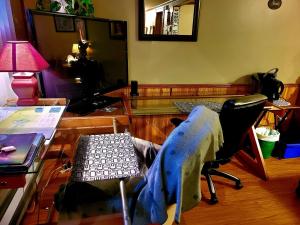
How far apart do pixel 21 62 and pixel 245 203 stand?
193 cm

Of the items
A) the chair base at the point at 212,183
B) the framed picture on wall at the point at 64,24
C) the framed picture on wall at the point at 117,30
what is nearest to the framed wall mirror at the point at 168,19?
the framed picture on wall at the point at 117,30

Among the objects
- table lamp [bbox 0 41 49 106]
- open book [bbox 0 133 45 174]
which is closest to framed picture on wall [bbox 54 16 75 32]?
table lamp [bbox 0 41 49 106]

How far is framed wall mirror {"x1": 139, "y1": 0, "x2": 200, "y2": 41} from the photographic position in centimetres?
208

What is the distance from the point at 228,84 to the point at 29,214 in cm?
232

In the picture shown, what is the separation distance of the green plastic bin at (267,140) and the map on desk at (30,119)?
6.81 feet

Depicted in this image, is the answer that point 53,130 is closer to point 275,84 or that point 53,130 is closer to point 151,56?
point 151,56

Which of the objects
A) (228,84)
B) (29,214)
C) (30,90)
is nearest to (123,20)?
(30,90)

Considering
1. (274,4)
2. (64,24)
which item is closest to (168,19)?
(64,24)

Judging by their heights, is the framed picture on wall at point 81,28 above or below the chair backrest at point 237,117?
above

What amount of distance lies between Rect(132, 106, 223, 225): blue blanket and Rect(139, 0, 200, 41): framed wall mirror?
1.43 metres

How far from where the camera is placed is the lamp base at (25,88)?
52.4 inches

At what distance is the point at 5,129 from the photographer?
98cm

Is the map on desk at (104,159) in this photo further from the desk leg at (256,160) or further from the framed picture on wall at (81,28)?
the desk leg at (256,160)

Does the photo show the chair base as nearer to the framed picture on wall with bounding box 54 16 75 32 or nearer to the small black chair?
the small black chair
